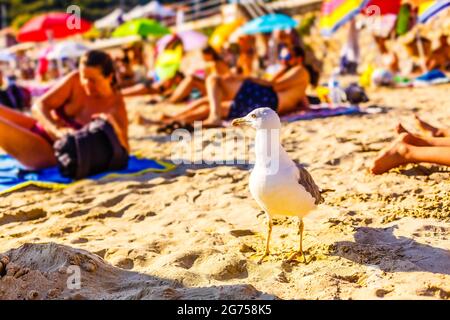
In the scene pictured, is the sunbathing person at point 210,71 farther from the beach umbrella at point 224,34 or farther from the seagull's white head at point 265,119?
the seagull's white head at point 265,119

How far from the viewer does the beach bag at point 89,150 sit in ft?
11.1

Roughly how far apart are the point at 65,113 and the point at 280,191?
2691 millimetres

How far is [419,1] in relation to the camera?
8.16 meters

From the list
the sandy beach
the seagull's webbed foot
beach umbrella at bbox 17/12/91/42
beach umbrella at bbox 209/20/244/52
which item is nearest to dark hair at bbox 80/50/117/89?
the sandy beach

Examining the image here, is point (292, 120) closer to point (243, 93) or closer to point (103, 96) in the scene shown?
point (243, 93)

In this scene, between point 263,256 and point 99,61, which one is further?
point 99,61

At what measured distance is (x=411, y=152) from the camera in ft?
8.91

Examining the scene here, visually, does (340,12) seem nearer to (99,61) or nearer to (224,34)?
(224,34)

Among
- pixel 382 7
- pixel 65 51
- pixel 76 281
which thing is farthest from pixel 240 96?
pixel 65 51

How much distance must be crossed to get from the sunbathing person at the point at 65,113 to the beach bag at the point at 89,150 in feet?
0.33

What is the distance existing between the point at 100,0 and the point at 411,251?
40862 millimetres

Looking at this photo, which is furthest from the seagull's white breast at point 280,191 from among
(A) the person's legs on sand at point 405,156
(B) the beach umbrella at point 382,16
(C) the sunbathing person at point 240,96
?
(B) the beach umbrella at point 382,16

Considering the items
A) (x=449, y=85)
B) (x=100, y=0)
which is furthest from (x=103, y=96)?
(x=100, y=0)

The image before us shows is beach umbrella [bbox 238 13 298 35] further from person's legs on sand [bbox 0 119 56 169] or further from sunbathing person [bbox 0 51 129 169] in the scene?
person's legs on sand [bbox 0 119 56 169]
